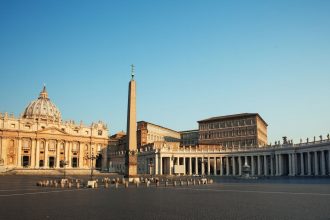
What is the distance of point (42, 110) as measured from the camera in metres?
129

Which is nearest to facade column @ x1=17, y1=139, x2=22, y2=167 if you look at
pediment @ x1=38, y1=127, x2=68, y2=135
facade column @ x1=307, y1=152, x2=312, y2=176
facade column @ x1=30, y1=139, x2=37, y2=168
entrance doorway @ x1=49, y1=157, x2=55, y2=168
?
facade column @ x1=30, y1=139, x2=37, y2=168

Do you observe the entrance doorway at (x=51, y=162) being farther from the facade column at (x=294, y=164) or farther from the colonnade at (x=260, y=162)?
the facade column at (x=294, y=164)

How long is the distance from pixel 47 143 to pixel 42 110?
28595mm

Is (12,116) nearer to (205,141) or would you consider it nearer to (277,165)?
(205,141)

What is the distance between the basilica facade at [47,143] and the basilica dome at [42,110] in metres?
0.48

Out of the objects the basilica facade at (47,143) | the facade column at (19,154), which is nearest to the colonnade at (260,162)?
the basilica facade at (47,143)

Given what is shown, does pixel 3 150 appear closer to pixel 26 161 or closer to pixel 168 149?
pixel 26 161

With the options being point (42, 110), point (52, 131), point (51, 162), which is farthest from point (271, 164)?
point (42, 110)

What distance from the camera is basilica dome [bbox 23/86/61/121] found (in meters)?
127

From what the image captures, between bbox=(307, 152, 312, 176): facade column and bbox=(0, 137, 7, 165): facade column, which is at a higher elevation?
bbox=(0, 137, 7, 165): facade column

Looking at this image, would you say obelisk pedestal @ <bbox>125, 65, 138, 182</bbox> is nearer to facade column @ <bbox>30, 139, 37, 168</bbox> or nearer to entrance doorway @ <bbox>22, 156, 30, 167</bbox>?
facade column @ <bbox>30, 139, 37, 168</bbox>

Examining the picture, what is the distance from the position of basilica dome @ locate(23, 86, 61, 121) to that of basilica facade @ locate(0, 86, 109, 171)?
1.57 ft

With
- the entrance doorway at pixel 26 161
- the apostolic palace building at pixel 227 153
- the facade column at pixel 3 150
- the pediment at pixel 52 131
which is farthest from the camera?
the pediment at pixel 52 131

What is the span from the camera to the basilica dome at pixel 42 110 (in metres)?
127
